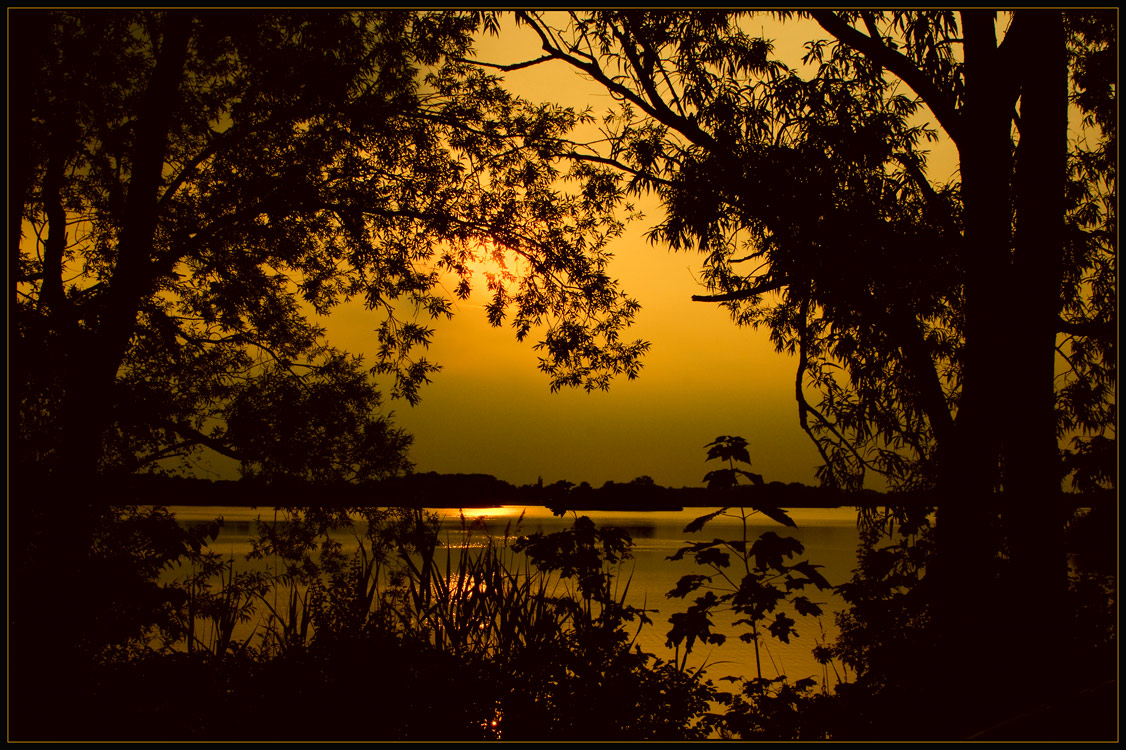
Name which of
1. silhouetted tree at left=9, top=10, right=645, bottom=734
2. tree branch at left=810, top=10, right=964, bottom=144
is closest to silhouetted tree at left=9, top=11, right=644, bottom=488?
silhouetted tree at left=9, top=10, right=645, bottom=734

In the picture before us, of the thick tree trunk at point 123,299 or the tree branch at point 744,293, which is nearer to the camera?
the thick tree trunk at point 123,299

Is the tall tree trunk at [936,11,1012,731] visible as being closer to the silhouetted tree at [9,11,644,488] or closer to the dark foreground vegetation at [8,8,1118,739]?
the dark foreground vegetation at [8,8,1118,739]

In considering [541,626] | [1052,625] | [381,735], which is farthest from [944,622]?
[381,735]

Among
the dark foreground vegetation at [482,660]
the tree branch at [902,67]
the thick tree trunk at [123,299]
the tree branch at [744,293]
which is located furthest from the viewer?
the tree branch at [744,293]

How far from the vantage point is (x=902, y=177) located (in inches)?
234

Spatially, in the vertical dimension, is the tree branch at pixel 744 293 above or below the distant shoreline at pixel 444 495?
above

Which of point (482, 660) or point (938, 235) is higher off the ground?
point (938, 235)

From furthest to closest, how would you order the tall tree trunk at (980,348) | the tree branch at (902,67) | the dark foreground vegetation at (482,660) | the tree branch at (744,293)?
the tree branch at (744,293) < the tree branch at (902,67) < the tall tree trunk at (980,348) < the dark foreground vegetation at (482,660)

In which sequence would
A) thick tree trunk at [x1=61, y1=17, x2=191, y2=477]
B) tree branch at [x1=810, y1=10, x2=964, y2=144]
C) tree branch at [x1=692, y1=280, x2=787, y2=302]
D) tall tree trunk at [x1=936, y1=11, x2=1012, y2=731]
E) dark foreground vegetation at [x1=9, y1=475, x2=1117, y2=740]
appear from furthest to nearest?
tree branch at [x1=692, y1=280, x2=787, y2=302]
thick tree trunk at [x1=61, y1=17, x2=191, y2=477]
tree branch at [x1=810, y1=10, x2=964, y2=144]
tall tree trunk at [x1=936, y1=11, x2=1012, y2=731]
dark foreground vegetation at [x1=9, y1=475, x2=1117, y2=740]

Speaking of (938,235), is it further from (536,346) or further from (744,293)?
(536,346)

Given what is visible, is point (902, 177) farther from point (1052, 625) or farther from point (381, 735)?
point (381, 735)

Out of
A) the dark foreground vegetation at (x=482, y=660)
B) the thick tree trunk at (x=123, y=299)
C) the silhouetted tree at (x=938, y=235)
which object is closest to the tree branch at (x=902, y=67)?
the silhouetted tree at (x=938, y=235)

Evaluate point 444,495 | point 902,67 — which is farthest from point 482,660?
point 902,67

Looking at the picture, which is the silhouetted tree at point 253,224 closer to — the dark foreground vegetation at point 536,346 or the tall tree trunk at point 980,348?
the dark foreground vegetation at point 536,346
